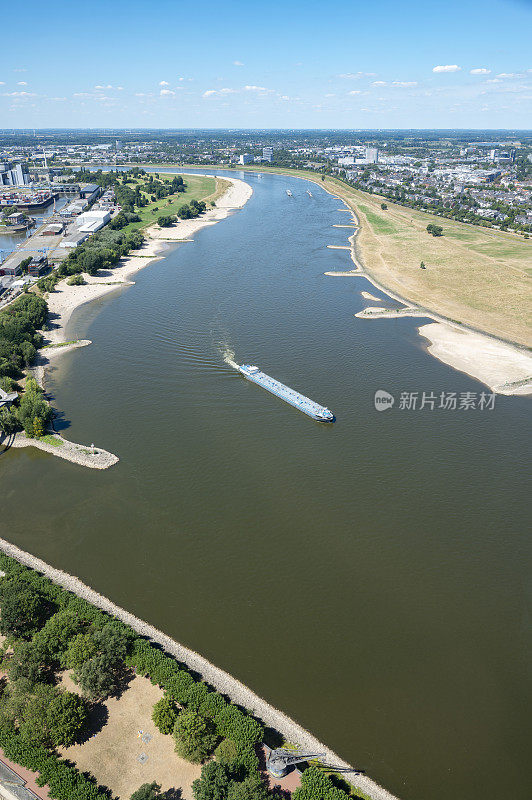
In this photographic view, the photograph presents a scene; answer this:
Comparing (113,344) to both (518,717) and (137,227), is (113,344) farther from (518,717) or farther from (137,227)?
(137,227)

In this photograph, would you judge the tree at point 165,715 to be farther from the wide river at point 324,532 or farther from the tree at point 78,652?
the tree at point 78,652

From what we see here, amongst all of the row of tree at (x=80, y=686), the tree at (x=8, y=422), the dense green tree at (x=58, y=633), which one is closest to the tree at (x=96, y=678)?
the row of tree at (x=80, y=686)

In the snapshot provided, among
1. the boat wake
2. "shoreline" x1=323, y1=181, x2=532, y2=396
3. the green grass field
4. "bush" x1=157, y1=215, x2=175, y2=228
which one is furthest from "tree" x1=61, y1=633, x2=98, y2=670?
"bush" x1=157, y1=215, x2=175, y2=228

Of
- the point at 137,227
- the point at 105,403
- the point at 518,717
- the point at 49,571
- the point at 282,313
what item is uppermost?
the point at 137,227

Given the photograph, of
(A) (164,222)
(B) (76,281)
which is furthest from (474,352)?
(A) (164,222)

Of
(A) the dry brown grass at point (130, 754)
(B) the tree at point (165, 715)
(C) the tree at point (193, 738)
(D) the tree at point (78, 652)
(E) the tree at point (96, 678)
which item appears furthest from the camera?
(D) the tree at point (78, 652)

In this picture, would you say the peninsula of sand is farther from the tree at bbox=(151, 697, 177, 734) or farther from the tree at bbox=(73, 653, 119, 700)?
the tree at bbox=(151, 697, 177, 734)

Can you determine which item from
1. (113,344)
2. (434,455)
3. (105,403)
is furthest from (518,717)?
(113,344)

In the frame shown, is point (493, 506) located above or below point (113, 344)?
below
